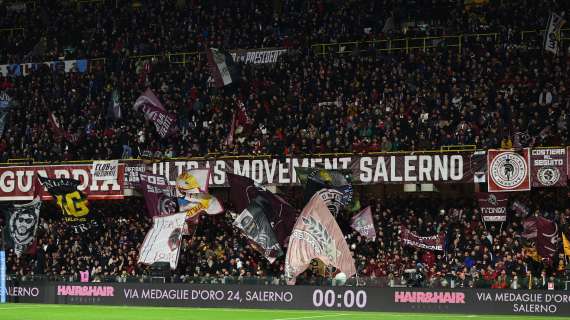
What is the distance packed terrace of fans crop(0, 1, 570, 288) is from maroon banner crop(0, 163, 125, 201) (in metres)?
1.49

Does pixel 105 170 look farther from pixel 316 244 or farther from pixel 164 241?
pixel 316 244

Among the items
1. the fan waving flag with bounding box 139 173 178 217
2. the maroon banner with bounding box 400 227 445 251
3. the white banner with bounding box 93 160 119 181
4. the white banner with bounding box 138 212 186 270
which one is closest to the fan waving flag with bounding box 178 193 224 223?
the white banner with bounding box 138 212 186 270

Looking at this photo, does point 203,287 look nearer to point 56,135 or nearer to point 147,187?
point 147,187

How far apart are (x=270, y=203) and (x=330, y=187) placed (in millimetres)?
2578

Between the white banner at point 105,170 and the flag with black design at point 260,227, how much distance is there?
8391 millimetres

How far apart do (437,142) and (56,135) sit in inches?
786

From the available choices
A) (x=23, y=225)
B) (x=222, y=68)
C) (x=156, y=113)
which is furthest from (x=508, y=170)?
(x=23, y=225)

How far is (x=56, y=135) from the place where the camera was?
2083 inches

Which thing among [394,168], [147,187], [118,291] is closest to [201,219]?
[147,187]

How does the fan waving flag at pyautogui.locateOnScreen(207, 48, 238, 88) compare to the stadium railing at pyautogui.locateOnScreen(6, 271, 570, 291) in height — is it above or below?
above

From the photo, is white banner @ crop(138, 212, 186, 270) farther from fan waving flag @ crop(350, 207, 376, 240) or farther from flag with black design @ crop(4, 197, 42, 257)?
fan waving flag @ crop(350, 207, 376, 240)

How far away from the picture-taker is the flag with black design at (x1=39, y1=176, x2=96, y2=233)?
47469mm

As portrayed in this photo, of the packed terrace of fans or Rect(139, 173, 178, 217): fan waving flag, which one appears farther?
Rect(139, 173, 178, 217): fan waving flag

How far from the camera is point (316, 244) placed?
40.1 m
